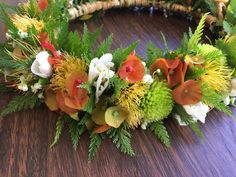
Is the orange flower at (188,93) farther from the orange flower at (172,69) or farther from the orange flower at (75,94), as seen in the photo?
the orange flower at (75,94)

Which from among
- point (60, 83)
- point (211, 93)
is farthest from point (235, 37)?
point (60, 83)

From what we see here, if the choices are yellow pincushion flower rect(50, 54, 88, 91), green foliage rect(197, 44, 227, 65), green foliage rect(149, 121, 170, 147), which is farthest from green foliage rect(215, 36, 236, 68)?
yellow pincushion flower rect(50, 54, 88, 91)

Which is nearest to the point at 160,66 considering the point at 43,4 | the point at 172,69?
the point at 172,69

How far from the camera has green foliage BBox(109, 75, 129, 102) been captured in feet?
2.10

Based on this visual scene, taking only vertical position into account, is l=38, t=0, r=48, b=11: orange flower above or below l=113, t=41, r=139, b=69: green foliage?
above

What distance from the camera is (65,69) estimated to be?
68 centimetres

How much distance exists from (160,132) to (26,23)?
39 centimetres

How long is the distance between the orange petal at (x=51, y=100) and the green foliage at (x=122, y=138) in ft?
0.41

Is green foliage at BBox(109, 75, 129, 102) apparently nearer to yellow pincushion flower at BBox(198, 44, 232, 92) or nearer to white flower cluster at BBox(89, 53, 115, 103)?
white flower cluster at BBox(89, 53, 115, 103)

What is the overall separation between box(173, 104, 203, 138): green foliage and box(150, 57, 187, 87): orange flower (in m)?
0.05

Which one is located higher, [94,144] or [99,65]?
[99,65]

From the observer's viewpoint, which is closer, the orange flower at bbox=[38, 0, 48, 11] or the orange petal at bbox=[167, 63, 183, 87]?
the orange petal at bbox=[167, 63, 183, 87]

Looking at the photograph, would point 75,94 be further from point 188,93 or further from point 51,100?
point 188,93

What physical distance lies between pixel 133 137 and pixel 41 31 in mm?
302
